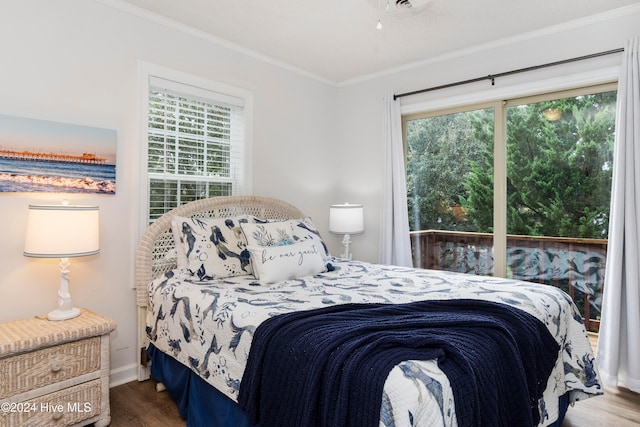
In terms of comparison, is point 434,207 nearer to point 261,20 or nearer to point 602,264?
point 602,264

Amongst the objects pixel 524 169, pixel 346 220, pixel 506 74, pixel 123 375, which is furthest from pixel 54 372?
pixel 506 74

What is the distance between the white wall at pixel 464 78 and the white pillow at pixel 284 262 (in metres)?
1.51

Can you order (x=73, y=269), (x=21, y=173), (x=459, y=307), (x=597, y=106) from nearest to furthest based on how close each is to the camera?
(x=459, y=307) < (x=21, y=173) < (x=73, y=269) < (x=597, y=106)

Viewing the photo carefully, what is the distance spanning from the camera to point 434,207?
3789mm

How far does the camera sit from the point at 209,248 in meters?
2.59

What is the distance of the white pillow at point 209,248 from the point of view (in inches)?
99.2

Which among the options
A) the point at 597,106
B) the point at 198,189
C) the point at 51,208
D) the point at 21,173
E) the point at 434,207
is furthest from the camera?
the point at 434,207

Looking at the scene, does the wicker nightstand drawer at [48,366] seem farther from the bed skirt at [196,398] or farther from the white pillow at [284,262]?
the white pillow at [284,262]

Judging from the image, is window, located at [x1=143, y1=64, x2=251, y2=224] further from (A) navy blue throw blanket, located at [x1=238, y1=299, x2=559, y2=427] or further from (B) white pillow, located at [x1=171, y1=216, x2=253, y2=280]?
(A) navy blue throw blanket, located at [x1=238, y1=299, x2=559, y2=427]

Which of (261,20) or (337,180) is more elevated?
(261,20)

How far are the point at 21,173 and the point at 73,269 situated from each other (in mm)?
637

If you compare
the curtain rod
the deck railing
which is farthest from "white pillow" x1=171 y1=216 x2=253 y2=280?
the curtain rod

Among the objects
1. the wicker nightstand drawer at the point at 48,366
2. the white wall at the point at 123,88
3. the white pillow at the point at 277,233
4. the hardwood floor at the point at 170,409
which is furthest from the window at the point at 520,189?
the wicker nightstand drawer at the point at 48,366

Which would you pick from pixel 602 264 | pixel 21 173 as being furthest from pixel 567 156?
pixel 21 173
